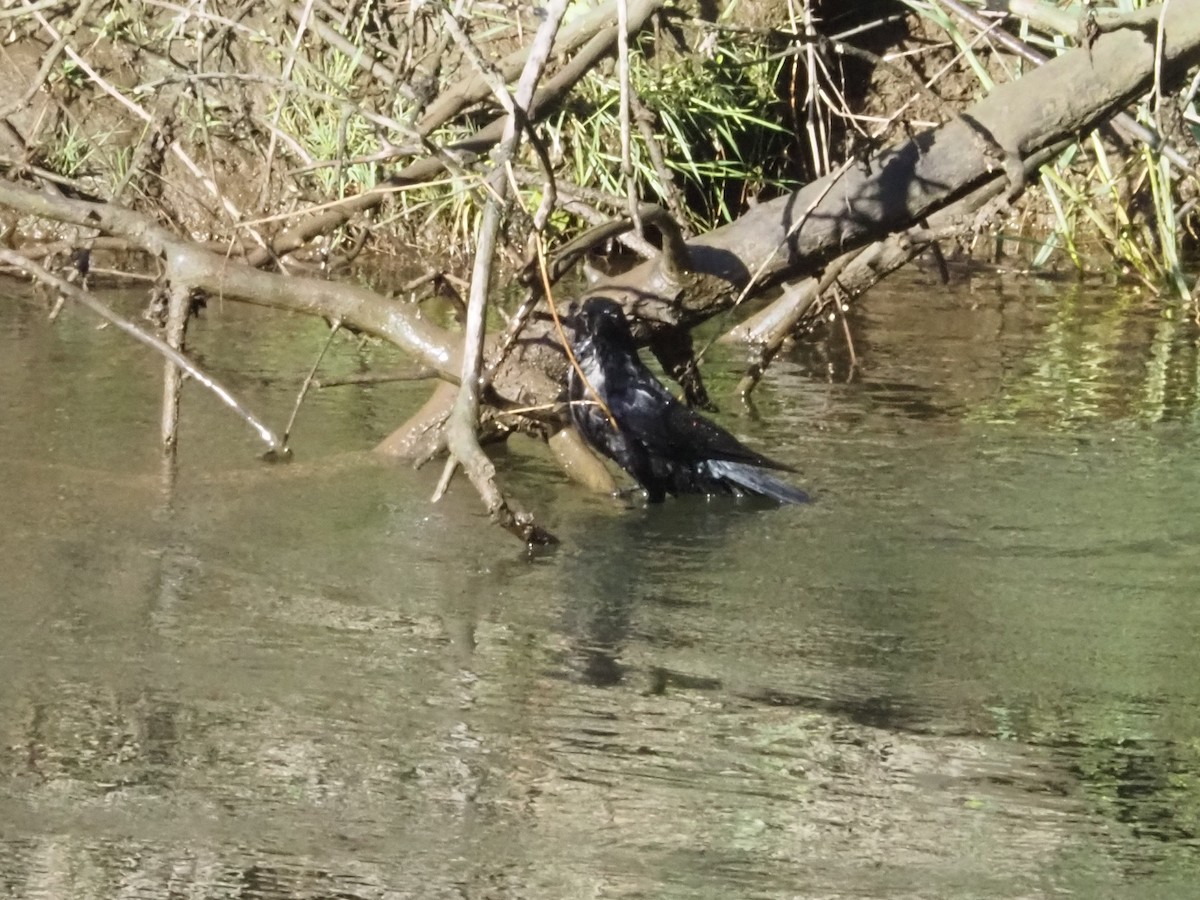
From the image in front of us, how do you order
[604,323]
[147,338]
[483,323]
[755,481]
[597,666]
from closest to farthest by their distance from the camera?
[597,666]
[483,323]
[147,338]
[755,481]
[604,323]

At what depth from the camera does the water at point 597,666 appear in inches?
99.0

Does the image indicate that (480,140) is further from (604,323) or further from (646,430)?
(646,430)

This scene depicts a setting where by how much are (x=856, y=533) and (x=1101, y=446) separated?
123cm

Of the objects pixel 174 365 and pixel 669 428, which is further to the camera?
pixel 669 428

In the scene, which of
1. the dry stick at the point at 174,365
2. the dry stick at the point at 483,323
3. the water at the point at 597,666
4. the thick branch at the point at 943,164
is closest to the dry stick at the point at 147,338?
the dry stick at the point at 174,365

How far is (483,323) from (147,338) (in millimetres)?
1108

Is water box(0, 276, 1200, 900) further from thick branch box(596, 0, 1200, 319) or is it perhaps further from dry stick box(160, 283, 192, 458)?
thick branch box(596, 0, 1200, 319)

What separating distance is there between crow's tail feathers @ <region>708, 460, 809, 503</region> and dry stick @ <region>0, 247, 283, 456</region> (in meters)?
1.13

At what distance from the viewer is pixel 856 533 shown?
4297 mm

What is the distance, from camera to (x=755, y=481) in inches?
183

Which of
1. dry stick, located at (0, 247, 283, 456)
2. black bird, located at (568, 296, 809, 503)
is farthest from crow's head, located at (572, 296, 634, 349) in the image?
dry stick, located at (0, 247, 283, 456)

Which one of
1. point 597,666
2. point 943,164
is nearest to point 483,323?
point 597,666

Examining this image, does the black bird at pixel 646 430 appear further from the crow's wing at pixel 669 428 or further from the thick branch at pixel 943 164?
the thick branch at pixel 943 164

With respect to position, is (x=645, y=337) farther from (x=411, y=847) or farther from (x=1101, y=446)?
(x=411, y=847)
